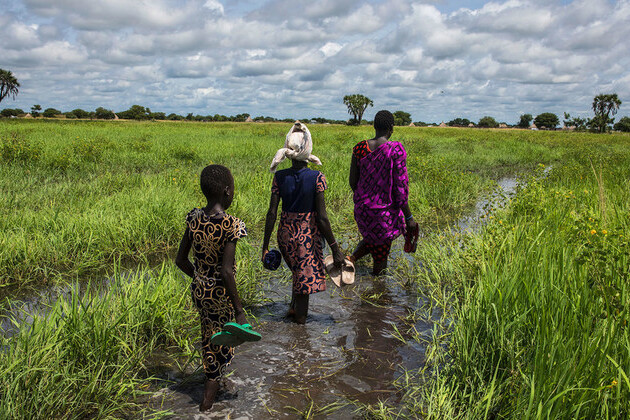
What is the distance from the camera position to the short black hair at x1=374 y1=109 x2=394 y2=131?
14.2 ft

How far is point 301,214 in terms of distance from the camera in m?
3.59

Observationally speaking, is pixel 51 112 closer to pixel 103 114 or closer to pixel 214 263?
pixel 103 114

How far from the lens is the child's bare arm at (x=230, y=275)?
2516 mm

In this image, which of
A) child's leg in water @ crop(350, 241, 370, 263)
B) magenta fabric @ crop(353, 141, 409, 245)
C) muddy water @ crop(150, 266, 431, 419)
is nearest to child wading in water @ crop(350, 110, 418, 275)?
magenta fabric @ crop(353, 141, 409, 245)

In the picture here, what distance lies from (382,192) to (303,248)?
1234 mm

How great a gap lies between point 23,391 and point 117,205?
4827 mm

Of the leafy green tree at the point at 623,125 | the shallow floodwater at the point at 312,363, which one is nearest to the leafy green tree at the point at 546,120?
the leafy green tree at the point at 623,125

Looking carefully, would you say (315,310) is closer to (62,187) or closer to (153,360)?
(153,360)

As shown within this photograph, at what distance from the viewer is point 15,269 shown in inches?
188

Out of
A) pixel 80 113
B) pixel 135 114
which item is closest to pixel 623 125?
pixel 135 114

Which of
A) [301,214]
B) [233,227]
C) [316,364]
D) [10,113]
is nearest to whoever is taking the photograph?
[233,227]

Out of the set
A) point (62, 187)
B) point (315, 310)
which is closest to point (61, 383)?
point (315, 310)

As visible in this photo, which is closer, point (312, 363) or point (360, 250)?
point (312, 363)

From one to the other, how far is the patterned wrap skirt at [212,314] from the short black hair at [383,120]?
247cm
